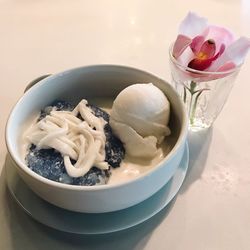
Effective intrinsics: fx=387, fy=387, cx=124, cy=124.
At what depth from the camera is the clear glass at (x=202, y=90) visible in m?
0.53

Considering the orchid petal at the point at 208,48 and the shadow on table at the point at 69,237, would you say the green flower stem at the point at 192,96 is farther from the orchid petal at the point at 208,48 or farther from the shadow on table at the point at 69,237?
the shadow on table at the point at 69,237

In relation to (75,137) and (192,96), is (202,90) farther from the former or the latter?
(75,137)

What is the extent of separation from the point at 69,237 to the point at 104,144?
0.40ft

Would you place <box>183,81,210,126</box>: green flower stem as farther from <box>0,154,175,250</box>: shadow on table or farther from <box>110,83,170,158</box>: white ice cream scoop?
<box>0,154,175,250</box>: shadow on table

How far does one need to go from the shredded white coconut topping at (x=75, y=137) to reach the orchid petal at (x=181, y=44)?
0.14 metres

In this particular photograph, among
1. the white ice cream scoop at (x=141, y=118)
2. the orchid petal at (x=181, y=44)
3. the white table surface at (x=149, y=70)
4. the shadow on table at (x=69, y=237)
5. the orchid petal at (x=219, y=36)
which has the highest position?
the orchid petal at (x=219, y=36)

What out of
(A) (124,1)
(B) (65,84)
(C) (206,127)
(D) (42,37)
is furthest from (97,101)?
(A) (124,1)

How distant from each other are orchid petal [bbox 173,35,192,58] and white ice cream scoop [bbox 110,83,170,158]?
0.06 m

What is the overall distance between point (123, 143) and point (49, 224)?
14 cm

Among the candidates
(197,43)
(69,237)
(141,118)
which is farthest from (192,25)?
(69,237)

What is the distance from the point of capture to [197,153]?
0.56m

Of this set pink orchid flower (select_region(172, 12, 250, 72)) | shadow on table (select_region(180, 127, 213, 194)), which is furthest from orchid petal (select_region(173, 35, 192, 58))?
shadow on table (select_region(180, 127, 213, 194))

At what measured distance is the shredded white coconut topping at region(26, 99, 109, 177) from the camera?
47 centimetres

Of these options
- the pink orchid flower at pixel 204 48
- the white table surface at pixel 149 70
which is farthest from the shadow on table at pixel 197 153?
the pink orchid flower at pixel 204 48
